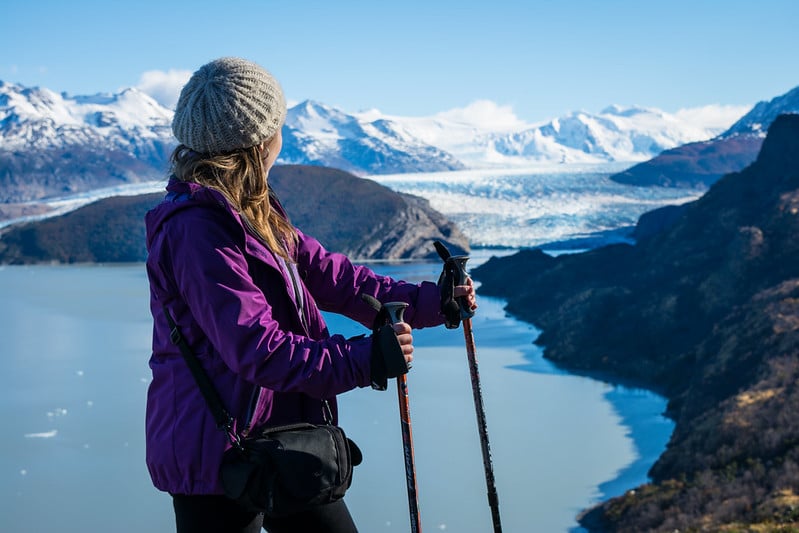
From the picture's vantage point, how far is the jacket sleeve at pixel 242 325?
1394 millimetres

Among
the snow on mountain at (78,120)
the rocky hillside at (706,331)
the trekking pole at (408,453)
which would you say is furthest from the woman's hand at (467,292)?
the snow on mountain at (78,120)

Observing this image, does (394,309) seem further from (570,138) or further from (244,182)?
(570,138)

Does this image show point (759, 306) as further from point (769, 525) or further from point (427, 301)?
point (427, 301)

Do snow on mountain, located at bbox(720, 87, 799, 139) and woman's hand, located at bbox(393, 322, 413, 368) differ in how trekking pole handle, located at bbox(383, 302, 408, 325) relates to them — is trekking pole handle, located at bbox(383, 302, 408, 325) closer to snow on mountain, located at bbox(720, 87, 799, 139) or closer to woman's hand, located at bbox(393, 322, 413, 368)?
woman's hand, located at bbox(393, 322, 413, 368)

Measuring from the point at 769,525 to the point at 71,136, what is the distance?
161237 millimetres

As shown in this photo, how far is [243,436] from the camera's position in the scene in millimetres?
1478

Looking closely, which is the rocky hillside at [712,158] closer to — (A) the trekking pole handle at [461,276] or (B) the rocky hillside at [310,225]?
(B) the rocky hillside at [310,225]

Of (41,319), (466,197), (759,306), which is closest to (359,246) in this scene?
(466,197)

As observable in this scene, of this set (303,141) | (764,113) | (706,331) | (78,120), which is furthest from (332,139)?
(706,331)

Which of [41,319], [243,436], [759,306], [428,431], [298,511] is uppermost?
[243,436]

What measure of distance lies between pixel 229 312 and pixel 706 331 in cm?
2081

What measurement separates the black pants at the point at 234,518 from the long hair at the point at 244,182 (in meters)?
0.44

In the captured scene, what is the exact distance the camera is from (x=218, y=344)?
1.41 m

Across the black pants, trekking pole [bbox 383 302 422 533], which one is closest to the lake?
trekking pole [bbox 383 302 422 533]
